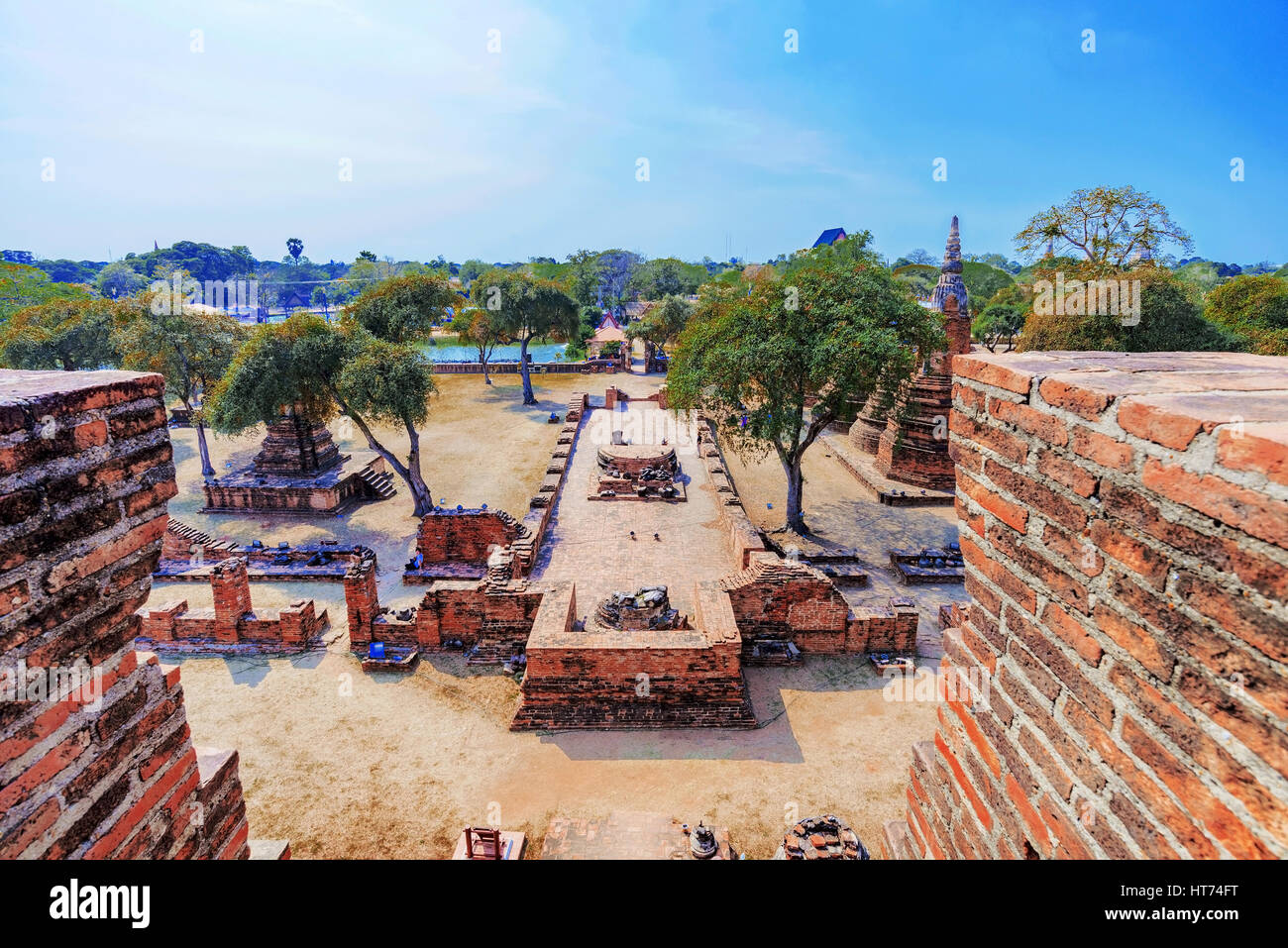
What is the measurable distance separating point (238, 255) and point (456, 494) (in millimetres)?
130464

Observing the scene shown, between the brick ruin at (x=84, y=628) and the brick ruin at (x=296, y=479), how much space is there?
1574 cm

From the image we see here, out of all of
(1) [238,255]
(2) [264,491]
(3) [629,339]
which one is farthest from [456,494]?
(1) [238,255]

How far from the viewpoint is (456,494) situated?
18.4m

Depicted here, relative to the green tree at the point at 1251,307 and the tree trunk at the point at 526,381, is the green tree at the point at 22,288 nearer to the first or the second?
the tree trunk at the point at 526,381

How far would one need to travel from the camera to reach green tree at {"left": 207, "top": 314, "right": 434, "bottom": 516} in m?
15.7

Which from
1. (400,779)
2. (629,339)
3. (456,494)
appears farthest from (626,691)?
(629,339)

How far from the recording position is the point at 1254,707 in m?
1.47

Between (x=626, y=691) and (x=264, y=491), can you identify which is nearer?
(x=626, y=691)

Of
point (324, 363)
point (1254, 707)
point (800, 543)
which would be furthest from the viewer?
point (324, 363)

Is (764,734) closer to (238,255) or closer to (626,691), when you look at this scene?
(626,691)

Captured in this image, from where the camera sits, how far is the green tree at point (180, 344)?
1786cm

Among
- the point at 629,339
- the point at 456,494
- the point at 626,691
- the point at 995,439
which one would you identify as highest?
the point at 629,339

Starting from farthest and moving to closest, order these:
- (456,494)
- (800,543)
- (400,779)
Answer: (456,494)
(800,543)
(400,779)
